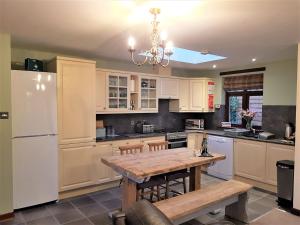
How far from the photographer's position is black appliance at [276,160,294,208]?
329cm

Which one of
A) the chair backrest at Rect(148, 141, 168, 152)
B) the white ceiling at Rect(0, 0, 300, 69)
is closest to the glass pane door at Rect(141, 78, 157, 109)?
the chair backrest at Rect(148, 141, 168, 152)

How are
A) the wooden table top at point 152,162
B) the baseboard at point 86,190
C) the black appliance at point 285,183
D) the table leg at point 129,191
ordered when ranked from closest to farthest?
the wooden table top at point 152,162 → the table leg at point 129,191 → the black appliance at point 285,183 → the baseboard at point 86,190

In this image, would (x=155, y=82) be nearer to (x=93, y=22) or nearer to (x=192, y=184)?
(x=192, y=184)

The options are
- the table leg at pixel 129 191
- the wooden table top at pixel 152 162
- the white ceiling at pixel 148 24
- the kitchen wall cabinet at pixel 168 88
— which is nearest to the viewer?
the white ceiling at pixel 148 24

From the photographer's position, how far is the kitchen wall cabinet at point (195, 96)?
529cm

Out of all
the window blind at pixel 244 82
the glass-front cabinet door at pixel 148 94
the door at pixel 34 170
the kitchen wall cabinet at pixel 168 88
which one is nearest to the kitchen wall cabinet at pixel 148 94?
the glass-front cabinet door at pixel 148 94

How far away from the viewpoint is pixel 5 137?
116 inches

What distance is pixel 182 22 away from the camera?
234 cm

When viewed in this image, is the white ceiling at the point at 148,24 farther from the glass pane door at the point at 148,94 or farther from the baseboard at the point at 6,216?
the baseboard at the point at 6,216

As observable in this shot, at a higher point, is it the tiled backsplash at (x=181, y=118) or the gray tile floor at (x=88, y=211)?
the tiled backsplash at (x=181, y=118)

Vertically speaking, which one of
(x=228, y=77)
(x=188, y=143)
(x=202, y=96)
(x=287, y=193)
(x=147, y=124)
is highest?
(x=228, y=77)

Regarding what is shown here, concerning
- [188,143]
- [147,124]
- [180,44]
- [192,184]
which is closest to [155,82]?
[147,124]

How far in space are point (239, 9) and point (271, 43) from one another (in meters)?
1.38

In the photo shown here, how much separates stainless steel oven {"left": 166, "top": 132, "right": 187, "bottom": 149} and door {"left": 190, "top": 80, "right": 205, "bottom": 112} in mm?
795
